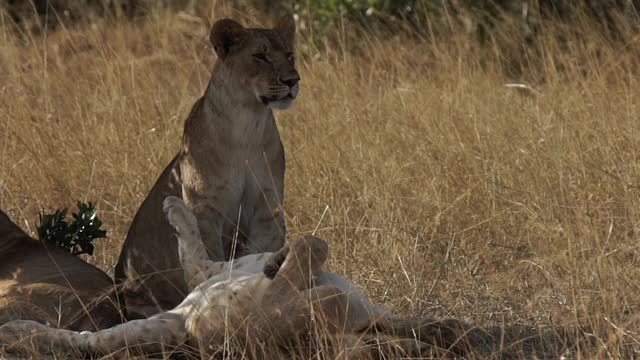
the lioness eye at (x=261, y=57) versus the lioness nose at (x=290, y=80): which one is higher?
the lioness eye at (x=261, y=57)

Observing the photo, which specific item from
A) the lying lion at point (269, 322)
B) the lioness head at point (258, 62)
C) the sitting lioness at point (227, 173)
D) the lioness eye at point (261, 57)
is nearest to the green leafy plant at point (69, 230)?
the sitting lioness at point (227, 173)

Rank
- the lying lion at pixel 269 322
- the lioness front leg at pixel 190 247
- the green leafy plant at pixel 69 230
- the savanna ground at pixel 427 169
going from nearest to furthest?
the lying lion at pixel 269 322 < the lioness front leg at pixel 190 247 < the savanna ground at pixel 427 169 < the green leafy plant at pixel 69 230

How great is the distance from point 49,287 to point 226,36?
1.23 m

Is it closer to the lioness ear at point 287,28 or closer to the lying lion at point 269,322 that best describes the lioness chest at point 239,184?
the lioness ear at point 287,28

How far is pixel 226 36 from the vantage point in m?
5.11

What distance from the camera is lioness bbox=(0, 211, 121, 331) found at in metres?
4.40

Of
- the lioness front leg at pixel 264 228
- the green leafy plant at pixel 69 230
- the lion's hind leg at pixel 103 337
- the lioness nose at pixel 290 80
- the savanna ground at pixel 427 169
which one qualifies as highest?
the lioness nose at pixel 290 80

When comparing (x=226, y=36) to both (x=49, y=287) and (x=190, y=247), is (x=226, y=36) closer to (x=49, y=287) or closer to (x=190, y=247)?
(x=190, y=247)

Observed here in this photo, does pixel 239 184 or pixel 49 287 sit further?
pixel 239 184

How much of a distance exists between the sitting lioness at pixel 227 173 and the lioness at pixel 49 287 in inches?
11.3

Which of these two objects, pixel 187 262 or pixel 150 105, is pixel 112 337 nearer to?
pixel 187 262

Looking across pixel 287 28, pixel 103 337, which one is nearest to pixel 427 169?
pixel 287 28

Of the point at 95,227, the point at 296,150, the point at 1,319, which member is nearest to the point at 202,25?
the point at 296,150

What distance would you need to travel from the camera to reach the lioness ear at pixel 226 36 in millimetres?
5062
